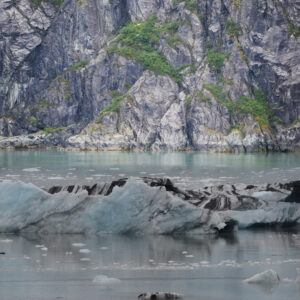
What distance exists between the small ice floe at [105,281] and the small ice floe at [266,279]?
234 cm

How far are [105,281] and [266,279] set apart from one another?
2.87 metres

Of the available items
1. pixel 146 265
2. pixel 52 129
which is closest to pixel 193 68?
pixel 52 129

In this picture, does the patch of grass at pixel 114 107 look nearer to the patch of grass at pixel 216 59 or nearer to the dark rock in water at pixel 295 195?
the patch of grass at pixel 216 59

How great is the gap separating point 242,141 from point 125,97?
4354cm

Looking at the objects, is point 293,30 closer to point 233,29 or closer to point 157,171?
point 233,29

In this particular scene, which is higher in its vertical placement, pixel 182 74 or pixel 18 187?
pixel 182 74

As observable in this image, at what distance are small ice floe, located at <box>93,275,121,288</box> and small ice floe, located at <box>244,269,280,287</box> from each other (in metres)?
2.34

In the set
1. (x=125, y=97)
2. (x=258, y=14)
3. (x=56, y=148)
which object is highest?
(x=258, y=14)

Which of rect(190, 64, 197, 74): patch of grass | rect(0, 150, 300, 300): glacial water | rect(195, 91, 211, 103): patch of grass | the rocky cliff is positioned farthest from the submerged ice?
rect(190, 64, 197, 74): patch of grass

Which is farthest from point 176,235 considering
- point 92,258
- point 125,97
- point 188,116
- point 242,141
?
point 125,97

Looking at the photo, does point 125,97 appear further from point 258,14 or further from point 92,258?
point 92,258

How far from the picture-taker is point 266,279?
36.4 ft

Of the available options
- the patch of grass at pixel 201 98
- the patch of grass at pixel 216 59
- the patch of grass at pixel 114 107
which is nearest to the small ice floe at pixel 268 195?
the patch of grass at pixel 201 98

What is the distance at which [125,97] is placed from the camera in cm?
18725
